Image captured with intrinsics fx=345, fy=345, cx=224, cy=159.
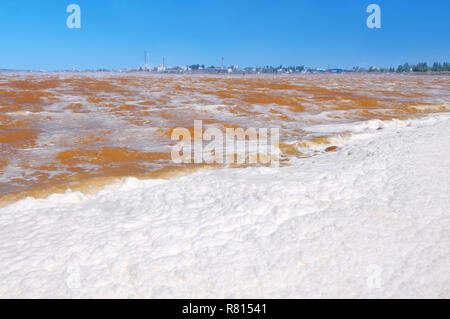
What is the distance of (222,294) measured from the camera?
2.64m

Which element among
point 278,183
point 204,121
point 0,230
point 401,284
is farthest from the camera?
point 204,121

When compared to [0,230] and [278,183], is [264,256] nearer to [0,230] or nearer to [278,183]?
[278,183]

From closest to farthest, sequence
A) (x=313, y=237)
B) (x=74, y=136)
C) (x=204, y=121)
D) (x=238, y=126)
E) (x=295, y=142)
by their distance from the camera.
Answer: (x=313, y=237) < (x=295, y=142) < (x=74, y=136) < (x=238, y=126) < (x=204, y=121)

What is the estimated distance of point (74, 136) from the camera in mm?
8672

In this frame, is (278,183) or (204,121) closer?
(278,183)

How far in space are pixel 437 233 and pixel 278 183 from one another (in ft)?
6.34

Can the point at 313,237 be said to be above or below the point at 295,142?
below
